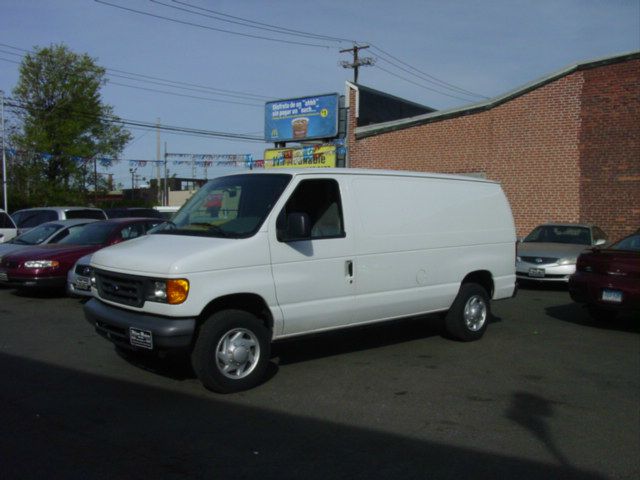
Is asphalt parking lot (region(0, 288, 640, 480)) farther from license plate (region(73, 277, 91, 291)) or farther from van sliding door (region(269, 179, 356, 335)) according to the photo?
license plate (region(73, 277, 91, 291))

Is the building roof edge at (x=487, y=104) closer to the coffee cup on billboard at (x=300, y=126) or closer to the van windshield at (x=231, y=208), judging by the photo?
the coffee cup on billboard at (x=300, y=126)

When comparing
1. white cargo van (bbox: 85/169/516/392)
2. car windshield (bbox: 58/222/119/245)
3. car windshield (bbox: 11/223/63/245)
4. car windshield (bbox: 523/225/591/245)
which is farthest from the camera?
car windshield (bbox: 523/225/591/245)

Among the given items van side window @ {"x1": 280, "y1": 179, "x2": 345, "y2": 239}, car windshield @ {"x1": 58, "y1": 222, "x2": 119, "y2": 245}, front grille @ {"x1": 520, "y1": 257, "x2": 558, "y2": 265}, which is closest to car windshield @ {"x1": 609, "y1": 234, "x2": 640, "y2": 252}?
front grille @ {"x1": 520, "y1": 257, "x2": 558, "y2": 265}

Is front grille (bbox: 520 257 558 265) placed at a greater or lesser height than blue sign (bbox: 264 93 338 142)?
lesser

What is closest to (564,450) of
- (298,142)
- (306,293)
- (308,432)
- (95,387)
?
(308,432)

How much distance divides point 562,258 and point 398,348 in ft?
23.5

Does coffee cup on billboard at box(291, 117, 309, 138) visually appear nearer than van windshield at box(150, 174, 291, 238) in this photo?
No

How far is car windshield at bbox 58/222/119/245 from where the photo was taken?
12453 millimetres

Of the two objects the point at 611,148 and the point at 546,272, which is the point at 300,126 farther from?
the point at 546,272

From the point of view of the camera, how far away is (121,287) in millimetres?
6047

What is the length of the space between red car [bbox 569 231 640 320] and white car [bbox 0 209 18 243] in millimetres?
13950

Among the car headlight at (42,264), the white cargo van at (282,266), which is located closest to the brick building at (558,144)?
the white cargo van at (282,266)

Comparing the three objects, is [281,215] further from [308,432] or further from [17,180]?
[17,180]

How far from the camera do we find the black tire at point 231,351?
18.9ft
